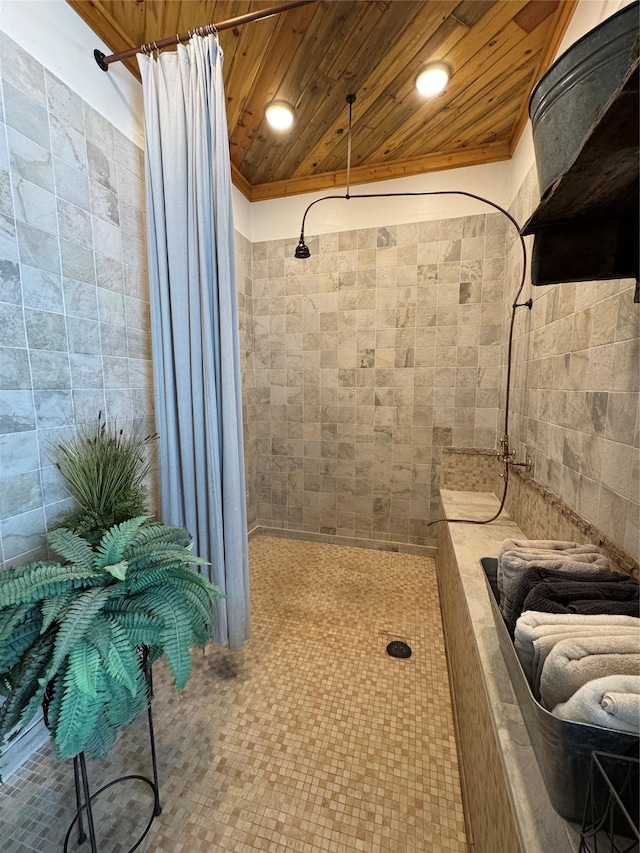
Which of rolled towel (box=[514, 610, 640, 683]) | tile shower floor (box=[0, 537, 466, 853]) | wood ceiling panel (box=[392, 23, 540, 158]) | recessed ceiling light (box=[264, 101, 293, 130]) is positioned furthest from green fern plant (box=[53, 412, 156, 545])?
wood ceiling panel (box=[392, 23, 540, 158])

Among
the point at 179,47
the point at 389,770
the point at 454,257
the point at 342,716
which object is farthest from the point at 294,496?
the point at 179,47

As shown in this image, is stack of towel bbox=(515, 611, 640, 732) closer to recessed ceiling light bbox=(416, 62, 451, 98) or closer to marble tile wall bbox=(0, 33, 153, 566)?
marble tile wall bbox=(0, 33, 153, 566)

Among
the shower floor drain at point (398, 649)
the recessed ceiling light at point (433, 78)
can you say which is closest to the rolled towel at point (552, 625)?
the shower floor drain at point (398, 649)

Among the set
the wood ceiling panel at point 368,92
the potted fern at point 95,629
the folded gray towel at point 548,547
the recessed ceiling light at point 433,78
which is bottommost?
the potted fern at point 95,629

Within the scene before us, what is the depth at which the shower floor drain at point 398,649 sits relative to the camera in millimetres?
1562

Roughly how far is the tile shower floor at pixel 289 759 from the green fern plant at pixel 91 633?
18.4 inches

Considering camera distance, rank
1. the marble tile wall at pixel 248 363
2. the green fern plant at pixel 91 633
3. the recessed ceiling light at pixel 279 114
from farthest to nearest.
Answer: the marble tile wall at pixel 248 363 → the recessed ceiling light at pixel 279 114 → the green fern plant at pixel 91 633

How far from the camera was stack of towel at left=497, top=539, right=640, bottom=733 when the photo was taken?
484 mm

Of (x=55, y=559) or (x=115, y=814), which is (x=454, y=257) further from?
(x=115, y=814)

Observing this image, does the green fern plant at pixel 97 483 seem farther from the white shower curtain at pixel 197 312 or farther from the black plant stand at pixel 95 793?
the black plant stand at pixel 95 793

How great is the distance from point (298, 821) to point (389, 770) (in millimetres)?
324

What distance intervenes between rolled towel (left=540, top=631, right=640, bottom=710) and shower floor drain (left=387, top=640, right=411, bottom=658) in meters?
1.15

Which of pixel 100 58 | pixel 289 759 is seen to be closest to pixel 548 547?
pixel 289 759

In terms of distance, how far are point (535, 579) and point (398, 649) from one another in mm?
1074
